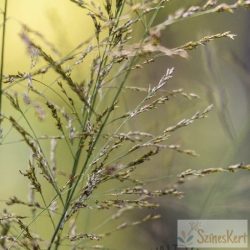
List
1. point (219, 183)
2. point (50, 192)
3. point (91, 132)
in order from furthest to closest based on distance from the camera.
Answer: point (219, 183) → point (50, 192) → point (91, 132)

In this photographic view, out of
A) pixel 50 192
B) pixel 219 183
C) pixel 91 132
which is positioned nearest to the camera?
pixel 91 132

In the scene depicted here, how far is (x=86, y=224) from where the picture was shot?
192cm

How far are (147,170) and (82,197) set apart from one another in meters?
0.94

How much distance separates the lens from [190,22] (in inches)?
78.7

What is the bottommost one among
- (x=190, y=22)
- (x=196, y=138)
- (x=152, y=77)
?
(x=196, y=138)

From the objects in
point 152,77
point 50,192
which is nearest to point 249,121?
point 152,77

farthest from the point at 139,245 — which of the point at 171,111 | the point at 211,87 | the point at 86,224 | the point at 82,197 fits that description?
the point at 82,197

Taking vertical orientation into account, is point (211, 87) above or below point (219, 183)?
above

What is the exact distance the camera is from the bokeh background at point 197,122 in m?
1.92

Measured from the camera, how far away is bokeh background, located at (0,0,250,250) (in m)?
1.92

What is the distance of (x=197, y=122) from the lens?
6.57 feet

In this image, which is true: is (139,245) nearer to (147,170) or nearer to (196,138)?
(147,170)

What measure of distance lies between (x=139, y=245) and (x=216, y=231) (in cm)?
30

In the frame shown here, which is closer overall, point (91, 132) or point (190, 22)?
point (91, 132)
